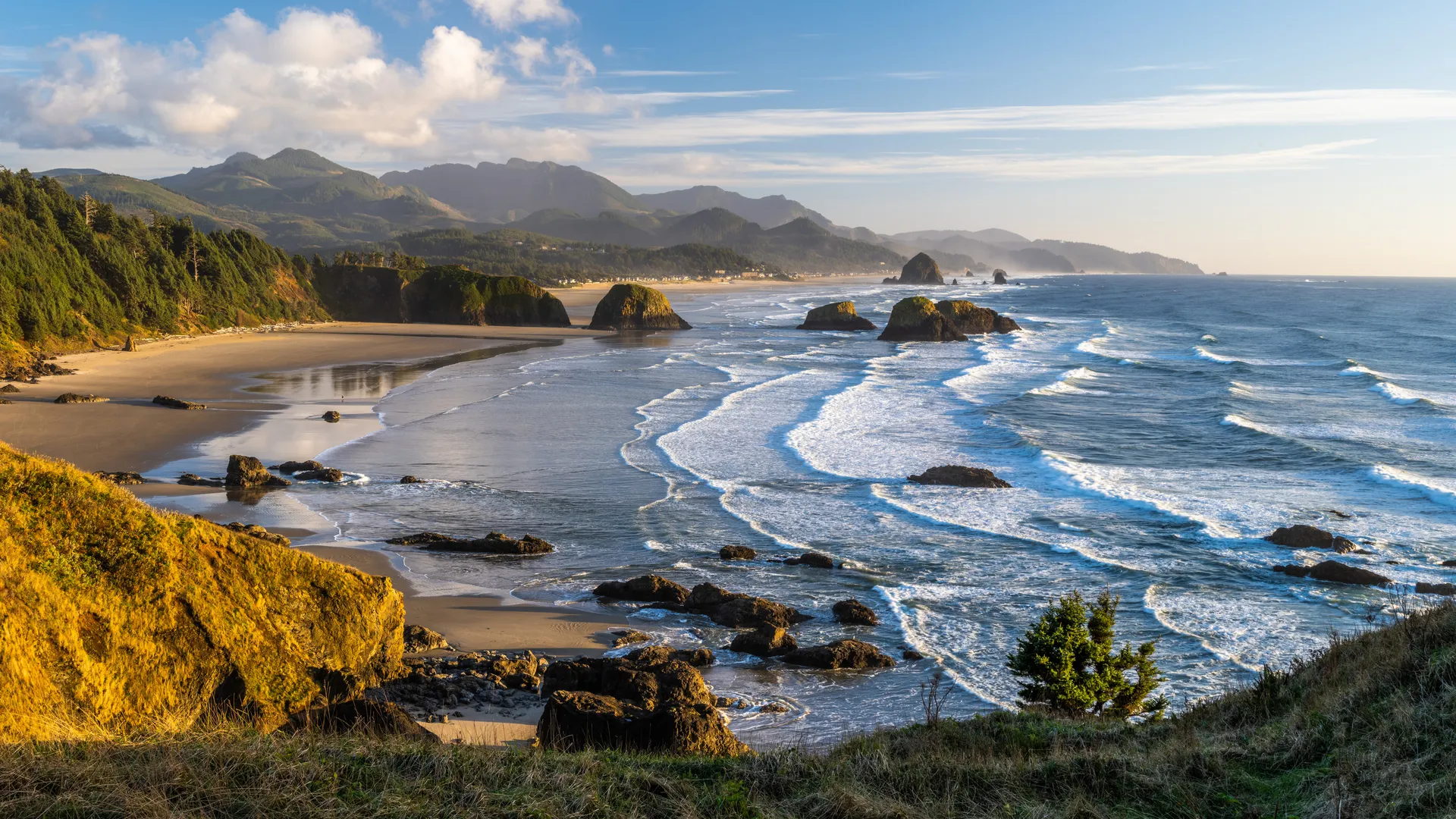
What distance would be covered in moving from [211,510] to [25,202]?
4841 centimetres

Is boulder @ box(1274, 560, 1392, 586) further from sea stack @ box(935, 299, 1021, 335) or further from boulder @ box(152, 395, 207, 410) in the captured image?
sea stack @ box(935, 299, 1021, 335)

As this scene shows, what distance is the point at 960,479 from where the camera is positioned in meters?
25.5

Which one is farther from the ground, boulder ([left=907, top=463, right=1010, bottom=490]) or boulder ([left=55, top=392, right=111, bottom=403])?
boulder ([left=55, top=392, right=111, bottom=403])

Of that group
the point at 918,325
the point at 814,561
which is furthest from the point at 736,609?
the point at 918,325

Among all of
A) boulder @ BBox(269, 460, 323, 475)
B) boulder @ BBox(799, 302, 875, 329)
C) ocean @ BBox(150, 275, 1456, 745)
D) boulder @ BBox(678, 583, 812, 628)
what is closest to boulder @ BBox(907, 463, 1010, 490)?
ocean @ BBox(150, 275, 1456, 745)

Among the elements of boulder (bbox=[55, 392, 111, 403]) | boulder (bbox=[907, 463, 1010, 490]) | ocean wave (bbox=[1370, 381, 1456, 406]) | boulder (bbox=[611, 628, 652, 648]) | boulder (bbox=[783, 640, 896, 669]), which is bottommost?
boulder (bbox=[611, 628, 652, 648])

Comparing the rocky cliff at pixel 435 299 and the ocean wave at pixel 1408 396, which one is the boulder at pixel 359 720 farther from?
the rocky cliff at pixel 435 299

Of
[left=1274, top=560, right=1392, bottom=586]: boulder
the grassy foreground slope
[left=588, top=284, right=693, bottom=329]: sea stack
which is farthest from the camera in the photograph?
[left=588, top=284, right=693, bottom=329]: sea stack

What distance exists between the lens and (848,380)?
48.3 metres

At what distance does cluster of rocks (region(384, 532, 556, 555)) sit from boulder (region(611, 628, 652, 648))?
4597mm

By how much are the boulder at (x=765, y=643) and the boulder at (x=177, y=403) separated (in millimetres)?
28288

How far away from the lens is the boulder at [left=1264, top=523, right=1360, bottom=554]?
65.5ft

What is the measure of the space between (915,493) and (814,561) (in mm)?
6672

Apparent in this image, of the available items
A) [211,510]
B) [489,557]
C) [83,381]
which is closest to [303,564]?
[489,557]
